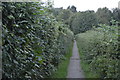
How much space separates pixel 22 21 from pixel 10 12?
0.38m

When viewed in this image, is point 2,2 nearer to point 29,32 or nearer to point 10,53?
point 10,53

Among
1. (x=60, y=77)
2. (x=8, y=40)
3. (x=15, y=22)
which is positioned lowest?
(x=60, y=77)

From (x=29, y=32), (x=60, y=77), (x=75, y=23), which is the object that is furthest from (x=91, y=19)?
(x=29, y=32)

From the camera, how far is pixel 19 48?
3.38 metres

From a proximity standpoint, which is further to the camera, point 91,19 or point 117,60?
point 91,19

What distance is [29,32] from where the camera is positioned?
3.95 m

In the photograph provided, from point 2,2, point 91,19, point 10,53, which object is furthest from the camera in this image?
point 91,19

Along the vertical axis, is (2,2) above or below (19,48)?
above

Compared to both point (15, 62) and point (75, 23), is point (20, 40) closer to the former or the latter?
point (15, 62)

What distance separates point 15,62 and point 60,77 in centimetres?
499

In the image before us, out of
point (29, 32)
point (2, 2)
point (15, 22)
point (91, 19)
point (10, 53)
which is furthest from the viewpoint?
point (91, 19)

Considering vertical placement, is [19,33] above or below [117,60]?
above

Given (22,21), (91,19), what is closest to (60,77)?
(22,21)

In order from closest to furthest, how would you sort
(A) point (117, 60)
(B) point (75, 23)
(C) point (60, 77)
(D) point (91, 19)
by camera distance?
(A) point (117, 60)
(C) point (60, 77)
(D) point (91, 19)
(B) point (75, 23)
